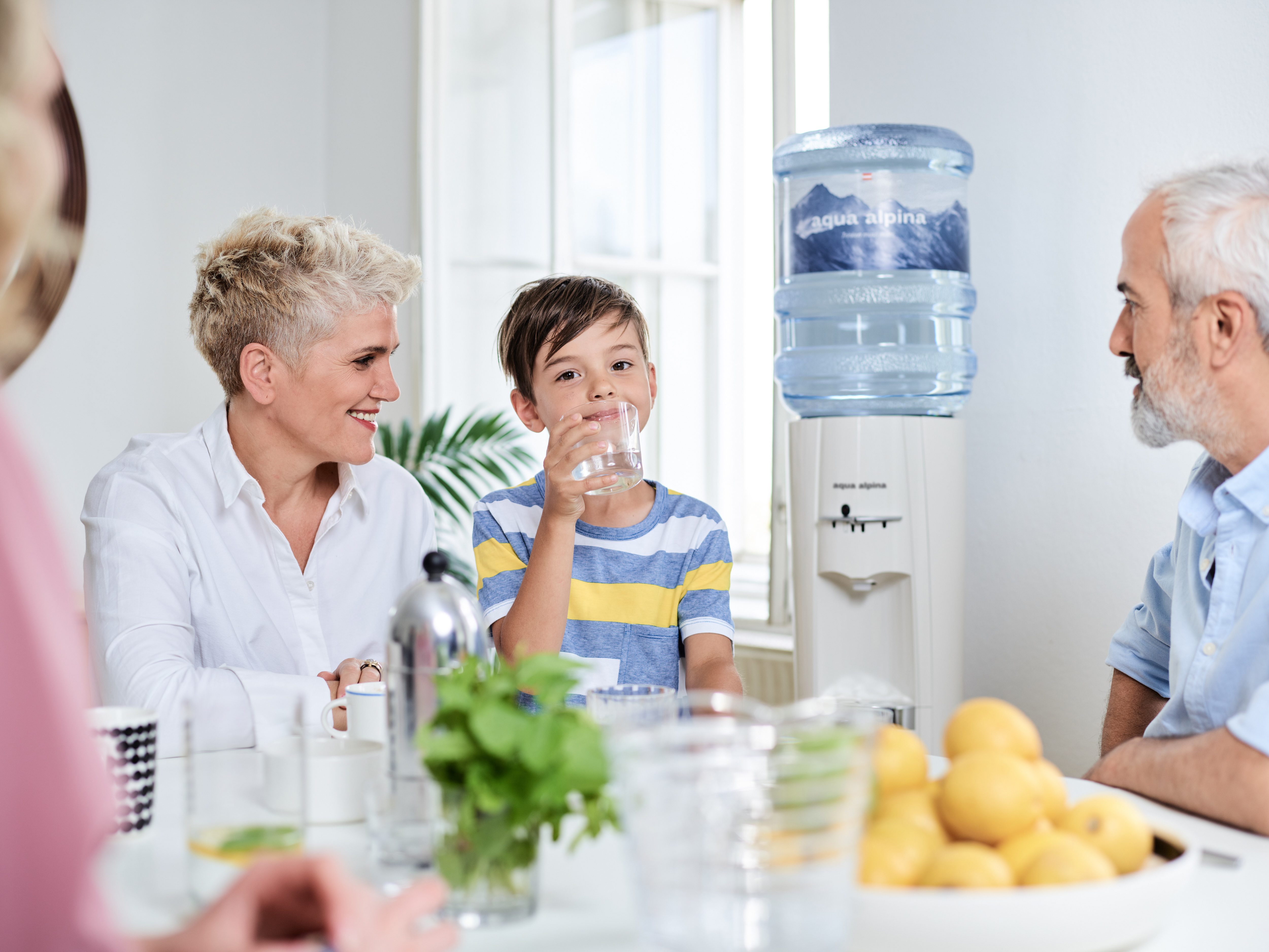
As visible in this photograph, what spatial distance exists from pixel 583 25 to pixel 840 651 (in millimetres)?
2550

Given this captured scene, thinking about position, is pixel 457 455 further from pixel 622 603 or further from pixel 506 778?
pixel 506 778

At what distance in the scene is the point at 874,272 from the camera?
1.99 meters

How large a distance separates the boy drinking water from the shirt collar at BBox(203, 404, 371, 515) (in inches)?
8.3

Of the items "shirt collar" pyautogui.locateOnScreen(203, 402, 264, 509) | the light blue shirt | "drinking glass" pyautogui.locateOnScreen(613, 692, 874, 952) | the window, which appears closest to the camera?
"drinking glass" pyautogui.locateOnScreen(613, 692, 874, 952)

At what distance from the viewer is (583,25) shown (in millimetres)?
3750

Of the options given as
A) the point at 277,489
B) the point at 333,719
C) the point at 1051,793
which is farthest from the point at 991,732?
the point at 277,489

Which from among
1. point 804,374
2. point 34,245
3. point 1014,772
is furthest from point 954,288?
point 34,245

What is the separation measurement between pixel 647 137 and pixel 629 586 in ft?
7.88

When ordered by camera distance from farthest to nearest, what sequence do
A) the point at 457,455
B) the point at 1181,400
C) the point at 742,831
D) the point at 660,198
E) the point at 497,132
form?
the point at 497,132
the point at 660,198
the point at 457,455
the point at 1181,400
the point at 742,831

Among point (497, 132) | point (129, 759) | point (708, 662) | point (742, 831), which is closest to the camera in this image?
point (742, 831)

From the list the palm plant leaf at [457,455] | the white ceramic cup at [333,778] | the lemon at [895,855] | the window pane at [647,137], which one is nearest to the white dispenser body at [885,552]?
the white ceramic cup at [333,778]

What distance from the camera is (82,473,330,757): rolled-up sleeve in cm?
136

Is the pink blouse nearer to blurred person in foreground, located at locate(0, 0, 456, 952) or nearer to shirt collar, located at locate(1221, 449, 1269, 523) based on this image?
blurred person in foreground, located at locate(0, 0, 456, 952)

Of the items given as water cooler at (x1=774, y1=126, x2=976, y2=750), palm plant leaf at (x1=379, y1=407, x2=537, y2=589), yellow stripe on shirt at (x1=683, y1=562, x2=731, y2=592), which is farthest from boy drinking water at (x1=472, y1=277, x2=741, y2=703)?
palm plant leaf at (x1=379, y1=407, x2=537, y2=589)
